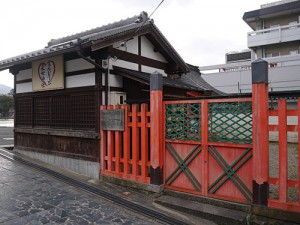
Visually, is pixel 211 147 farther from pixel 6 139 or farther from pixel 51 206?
pixel 6 139

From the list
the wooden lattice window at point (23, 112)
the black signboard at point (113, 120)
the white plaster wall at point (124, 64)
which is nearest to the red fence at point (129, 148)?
the black signboard at point (113, 120)

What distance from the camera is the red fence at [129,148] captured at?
7.30m

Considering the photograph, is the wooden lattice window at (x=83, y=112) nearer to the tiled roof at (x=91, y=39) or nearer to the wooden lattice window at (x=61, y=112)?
the wooden lattice window at (x=61, y=112)

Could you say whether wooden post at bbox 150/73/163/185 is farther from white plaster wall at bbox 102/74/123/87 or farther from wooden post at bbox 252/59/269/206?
wooden post at bbox 252/59/269/206

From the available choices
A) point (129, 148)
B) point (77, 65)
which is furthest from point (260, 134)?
point (77, 65)

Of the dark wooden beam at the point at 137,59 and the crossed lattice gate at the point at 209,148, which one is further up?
the dark wooden beam at the point at 137,59

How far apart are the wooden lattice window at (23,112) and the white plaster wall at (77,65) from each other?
3.20 m

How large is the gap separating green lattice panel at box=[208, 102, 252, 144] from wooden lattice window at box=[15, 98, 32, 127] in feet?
28.7

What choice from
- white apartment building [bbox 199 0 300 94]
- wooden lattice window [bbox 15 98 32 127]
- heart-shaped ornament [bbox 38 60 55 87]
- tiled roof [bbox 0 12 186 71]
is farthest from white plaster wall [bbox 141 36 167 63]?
white apartment building [bbox 199 0 300 94]

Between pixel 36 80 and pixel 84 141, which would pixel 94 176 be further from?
pixel 36 80

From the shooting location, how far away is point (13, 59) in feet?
33.9

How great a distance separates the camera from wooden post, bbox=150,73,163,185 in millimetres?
6879

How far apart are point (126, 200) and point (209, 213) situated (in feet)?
7.60

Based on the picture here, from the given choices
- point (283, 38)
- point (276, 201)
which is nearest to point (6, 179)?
point (276, 201)
